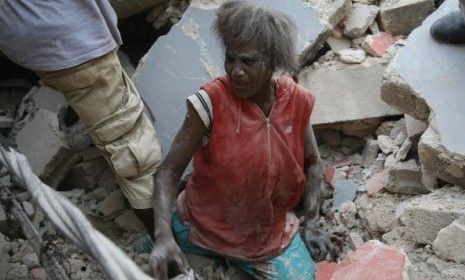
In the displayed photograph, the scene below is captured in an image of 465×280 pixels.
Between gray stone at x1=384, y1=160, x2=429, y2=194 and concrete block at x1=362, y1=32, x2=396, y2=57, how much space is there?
2.92 ft

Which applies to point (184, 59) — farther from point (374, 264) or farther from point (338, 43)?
point (374, 264)

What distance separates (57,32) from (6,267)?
1.39 m

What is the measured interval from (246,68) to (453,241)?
126cm

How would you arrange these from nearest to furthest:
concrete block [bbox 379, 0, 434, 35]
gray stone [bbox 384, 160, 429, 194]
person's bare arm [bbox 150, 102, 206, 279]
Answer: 1. person's bare arm [bbox 150, 102, 206, 279]
2. gray stone [bbox 384, 160, 429, 194]
3. concrete block [bbox 379, 0, 434, 35]

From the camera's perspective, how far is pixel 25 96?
4191 millimetres

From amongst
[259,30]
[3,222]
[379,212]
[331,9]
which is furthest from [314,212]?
[3,222]

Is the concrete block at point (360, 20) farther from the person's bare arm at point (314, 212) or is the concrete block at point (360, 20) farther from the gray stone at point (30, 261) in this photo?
the gray stone at point (30, 261)

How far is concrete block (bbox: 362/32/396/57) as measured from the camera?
3896mm

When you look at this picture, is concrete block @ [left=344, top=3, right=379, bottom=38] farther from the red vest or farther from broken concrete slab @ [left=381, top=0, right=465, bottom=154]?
the red vest

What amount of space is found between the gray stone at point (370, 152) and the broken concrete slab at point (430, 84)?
0.41m

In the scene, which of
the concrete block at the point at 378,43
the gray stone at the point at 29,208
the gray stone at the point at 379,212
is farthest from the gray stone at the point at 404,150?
the gray stone at the point at 29,208

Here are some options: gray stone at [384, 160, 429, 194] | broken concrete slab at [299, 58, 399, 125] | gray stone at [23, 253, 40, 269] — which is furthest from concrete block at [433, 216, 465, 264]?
gray stone at [23, 253, 40, 269]

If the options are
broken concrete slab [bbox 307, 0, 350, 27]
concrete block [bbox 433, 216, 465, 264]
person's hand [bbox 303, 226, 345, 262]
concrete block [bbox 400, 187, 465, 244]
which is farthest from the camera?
broken concrete slab [bbox 307, 0, 350, 27]

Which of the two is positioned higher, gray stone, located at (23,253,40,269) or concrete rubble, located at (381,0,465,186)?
concrete rubble, located at (381,0,465,186)
